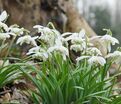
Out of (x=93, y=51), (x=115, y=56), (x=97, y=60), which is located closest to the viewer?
(x=97, y=60)

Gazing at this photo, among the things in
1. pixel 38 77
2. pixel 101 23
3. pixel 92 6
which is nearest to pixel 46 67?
pixel 38 77

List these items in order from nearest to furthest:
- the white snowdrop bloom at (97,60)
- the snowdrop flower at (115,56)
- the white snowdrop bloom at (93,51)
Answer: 1. the white snowdrop bloom at (97,60)
2. the snowdrop flower at (115,56)
3. the white snowdrop bloom at (93,51)

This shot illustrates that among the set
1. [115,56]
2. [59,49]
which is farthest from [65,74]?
[115,56]

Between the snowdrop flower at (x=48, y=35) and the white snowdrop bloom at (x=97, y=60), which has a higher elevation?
the snowdrop flower at (x=48, y=35)

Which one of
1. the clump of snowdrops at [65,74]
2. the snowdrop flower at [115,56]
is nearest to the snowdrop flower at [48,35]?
the clump of snowdrops at [65,74]

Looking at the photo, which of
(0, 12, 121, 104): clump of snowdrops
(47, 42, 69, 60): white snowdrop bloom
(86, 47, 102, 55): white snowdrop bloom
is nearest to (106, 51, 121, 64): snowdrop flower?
(0, 12, 121, 104): clump of snowdrops

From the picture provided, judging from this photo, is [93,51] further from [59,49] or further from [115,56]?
[59,49]

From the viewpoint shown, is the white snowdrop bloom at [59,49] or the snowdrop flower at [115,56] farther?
the snowdrop flower at [115,56]

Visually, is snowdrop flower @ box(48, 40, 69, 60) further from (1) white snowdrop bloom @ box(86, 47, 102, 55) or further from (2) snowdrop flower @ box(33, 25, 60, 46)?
(1) white snowdrop bloom @ box(86, 47, 102, 55)

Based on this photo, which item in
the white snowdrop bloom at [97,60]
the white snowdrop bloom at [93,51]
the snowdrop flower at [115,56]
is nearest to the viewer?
the white snowdrop bloom at [97,60]

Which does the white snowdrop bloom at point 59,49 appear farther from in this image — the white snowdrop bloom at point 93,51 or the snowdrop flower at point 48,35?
the white snowdrop bloom at point 93,51

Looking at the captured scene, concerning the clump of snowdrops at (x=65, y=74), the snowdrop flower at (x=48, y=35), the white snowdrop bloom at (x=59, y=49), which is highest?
the snowdrop flower at (x=48, y=35)
